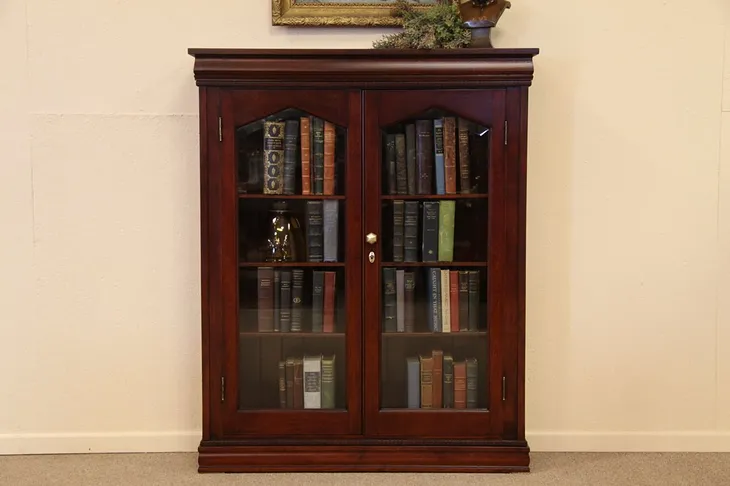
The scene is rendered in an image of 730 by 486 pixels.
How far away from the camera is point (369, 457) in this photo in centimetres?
308

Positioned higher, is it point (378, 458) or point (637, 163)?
point (637, 163)

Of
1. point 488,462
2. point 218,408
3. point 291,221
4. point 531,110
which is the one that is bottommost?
point 488,462

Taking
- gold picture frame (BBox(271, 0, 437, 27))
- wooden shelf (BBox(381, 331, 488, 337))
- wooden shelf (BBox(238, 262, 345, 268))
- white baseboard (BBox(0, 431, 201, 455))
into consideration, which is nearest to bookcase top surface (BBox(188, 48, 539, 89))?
gold picture frame (BBox(271, 0, 437, 27))

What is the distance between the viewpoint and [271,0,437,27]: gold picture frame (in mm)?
3248

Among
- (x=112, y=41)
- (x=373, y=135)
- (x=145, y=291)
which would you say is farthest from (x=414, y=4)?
(x=145, y=291)

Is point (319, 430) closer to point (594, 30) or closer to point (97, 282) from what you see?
point (97, 282)

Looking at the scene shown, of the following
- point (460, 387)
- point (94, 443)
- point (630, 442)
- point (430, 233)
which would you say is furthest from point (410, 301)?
point (94, 443)

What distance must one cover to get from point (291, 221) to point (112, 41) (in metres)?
1.04

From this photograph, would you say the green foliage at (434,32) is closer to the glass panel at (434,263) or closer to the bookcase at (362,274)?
the bookcase at (362,274)

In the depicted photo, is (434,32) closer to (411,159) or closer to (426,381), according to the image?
(411,159)

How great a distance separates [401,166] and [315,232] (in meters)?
0.40

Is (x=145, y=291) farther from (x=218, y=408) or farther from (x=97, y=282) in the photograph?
(x=218, y=408)

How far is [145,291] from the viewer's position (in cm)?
333

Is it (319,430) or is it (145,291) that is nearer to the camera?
(319,430)
